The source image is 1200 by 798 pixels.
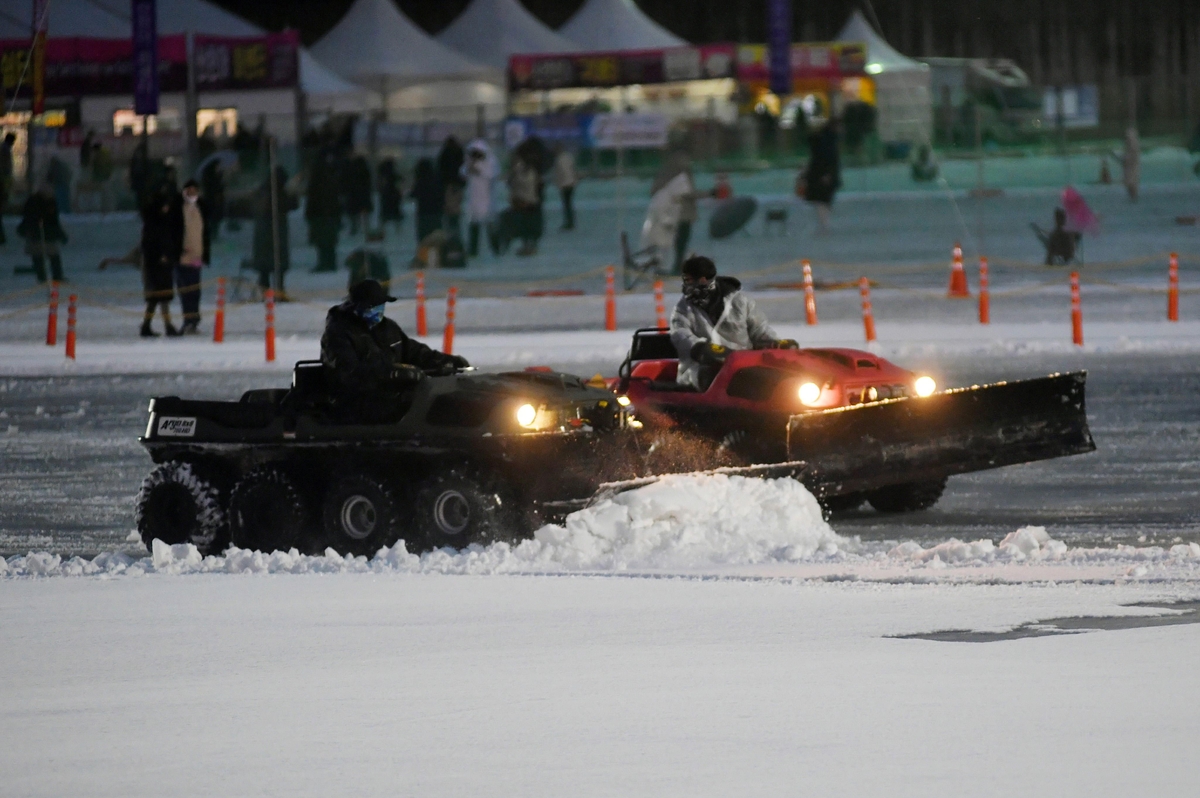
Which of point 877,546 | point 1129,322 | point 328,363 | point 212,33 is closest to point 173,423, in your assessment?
point 328,363

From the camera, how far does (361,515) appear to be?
1092 centimetres

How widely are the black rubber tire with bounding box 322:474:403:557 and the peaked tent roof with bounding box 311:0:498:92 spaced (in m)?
30.9

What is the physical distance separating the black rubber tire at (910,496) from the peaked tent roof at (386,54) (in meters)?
29.6

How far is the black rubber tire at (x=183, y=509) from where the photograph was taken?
1121cm

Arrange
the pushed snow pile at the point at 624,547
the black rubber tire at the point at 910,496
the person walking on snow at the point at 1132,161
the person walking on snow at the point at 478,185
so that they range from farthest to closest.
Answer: the person walking on snow at the point at 1132,161
the person walking on snow at the point at 478,185
the black rubber tire at the point at 910,496
the pushed snow pile at the point at 624,547

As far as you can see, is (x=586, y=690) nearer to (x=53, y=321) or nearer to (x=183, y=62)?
(x=53, y=321)

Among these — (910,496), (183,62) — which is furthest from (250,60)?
(910,496)

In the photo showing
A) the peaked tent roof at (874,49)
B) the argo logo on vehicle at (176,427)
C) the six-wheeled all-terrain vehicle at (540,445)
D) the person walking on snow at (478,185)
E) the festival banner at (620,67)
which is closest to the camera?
the six-wheeled all-terrain vehicle at (540,445)

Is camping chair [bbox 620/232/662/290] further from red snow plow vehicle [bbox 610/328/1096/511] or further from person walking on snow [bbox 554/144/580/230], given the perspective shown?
red snow plow vehicle [bbox 610/328/1096/511]

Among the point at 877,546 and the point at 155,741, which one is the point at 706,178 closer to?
the point at 877,546

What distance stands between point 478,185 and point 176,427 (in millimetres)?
21335

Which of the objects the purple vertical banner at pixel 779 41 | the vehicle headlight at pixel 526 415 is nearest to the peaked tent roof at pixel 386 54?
the purple vertical banner at pixel 779 41

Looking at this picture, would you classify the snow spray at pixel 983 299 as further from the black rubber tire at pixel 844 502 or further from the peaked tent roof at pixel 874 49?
the peaked tent roof at pixel 874 49

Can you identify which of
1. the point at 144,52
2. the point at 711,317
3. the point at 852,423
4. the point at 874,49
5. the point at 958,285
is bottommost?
the point at 852,423
